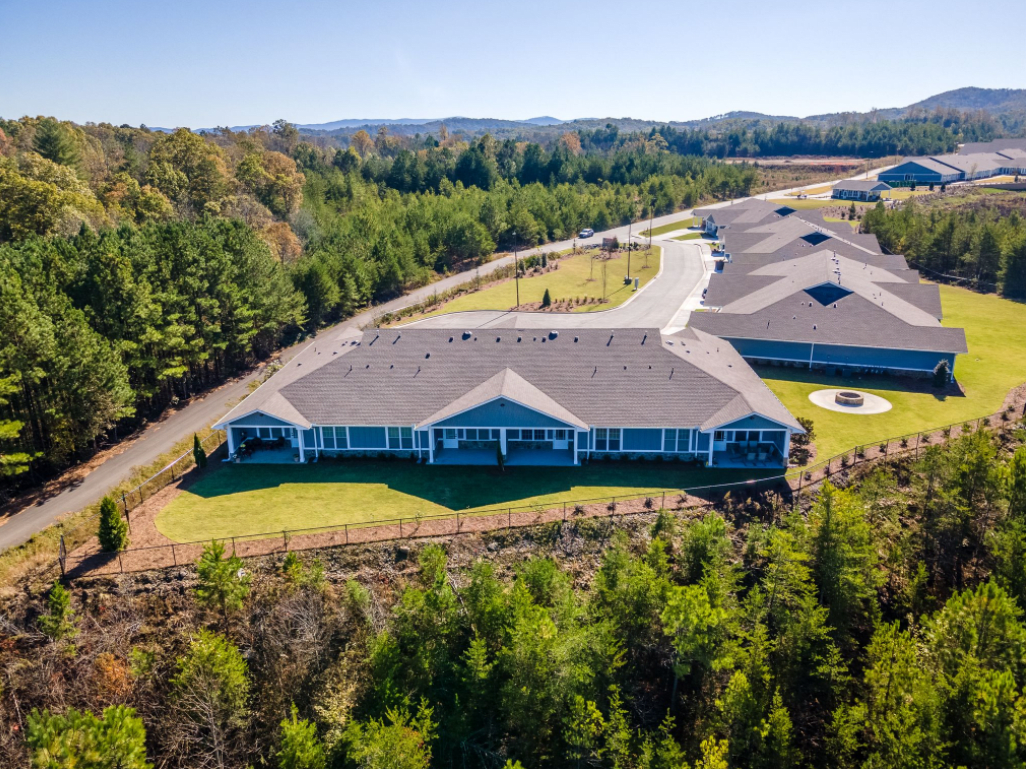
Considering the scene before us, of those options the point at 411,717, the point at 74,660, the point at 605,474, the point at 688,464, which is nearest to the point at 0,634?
Answer: the point at 74,660

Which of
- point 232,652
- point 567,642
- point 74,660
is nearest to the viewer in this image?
point 567,642

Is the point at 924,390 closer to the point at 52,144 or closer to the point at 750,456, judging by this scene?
the point at 750,456

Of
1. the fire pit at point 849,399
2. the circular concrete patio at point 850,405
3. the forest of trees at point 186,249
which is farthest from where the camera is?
the fire pit at point 849,399

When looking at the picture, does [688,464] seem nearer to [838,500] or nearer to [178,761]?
[838,500]

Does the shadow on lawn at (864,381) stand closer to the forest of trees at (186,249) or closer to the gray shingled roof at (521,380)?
the gray shingled roof at (521,380)

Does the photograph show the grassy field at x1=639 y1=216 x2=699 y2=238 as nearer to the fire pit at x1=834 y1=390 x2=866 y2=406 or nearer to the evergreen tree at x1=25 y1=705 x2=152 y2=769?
the fire pit at x1=834 y1=390 x2=866 y2=406

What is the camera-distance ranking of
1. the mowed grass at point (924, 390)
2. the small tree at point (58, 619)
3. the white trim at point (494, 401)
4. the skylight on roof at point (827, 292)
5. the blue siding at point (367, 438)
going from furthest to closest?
the skylight on roof at point (827, 292) → the mowed grass at point (924, 390) → the blue siding at point (367, 438) → the white trim at point (494, 401) → the small tree at point (58, 619)

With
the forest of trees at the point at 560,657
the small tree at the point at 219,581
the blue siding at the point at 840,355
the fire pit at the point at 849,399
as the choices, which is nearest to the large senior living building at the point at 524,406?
the forest of trees at the point at 560,657
